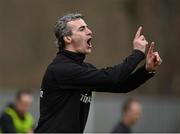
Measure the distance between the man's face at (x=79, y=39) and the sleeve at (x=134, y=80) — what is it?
40 centimetres

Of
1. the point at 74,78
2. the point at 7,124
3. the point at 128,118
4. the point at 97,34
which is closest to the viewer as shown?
the point at 74,78

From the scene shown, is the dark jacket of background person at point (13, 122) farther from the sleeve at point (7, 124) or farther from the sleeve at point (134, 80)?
the sleeve at point (134, 80)

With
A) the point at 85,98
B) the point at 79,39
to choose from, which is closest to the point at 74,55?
the point at 79,39

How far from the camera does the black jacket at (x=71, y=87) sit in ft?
25.4

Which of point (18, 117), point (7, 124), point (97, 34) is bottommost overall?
point (97, 34)

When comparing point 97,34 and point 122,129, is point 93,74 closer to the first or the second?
point 122,129

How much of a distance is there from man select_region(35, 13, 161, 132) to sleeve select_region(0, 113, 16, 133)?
4541 mm

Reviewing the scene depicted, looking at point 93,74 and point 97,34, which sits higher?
point 93,74

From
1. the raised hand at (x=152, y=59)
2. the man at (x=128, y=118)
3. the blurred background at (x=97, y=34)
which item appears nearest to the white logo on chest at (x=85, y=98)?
the raised hand at (x=152, y=59)

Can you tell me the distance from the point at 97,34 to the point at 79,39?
15.4 m

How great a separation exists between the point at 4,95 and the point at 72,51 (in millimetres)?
11479

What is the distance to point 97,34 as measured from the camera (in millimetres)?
23281

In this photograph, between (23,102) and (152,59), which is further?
(23,102)

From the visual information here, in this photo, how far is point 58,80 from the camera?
309 inches
